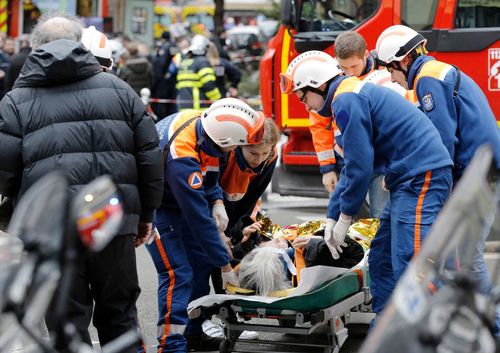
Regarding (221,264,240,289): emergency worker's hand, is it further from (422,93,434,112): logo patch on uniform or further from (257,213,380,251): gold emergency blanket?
(422,93,434,112): logo patch on uniform

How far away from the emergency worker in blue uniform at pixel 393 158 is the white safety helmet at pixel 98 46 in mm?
1073

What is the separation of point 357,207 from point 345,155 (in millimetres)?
294

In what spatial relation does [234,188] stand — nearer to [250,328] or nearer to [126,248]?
[250,328]

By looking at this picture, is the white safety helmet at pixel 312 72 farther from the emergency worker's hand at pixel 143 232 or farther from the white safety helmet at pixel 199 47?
the white safety helmet at pixel 199 47

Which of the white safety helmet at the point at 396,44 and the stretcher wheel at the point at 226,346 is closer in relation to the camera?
the stretcher wheel at the point at 226,346

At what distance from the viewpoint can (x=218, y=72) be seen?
1580cm

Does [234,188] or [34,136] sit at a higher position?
[34,136]

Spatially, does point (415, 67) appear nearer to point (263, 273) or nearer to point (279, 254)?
point (279, 254)

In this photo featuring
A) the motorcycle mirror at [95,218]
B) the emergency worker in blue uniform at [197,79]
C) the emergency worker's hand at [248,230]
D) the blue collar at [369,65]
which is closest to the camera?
the motorcycle mirror at [95,218]

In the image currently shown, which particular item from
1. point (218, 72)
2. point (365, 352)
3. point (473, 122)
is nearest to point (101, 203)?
point (365, 352)

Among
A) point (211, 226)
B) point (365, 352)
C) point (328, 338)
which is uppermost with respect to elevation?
point (365, 352)

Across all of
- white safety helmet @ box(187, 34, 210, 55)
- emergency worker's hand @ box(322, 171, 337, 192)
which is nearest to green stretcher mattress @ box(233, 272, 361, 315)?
emergency worker's hand @ box(322, 171, 337, 192)

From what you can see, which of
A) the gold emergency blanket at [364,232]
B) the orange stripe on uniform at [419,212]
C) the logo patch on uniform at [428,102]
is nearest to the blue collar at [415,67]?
the logo patch on uniform at [428,102]

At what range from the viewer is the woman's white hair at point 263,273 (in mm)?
5863
